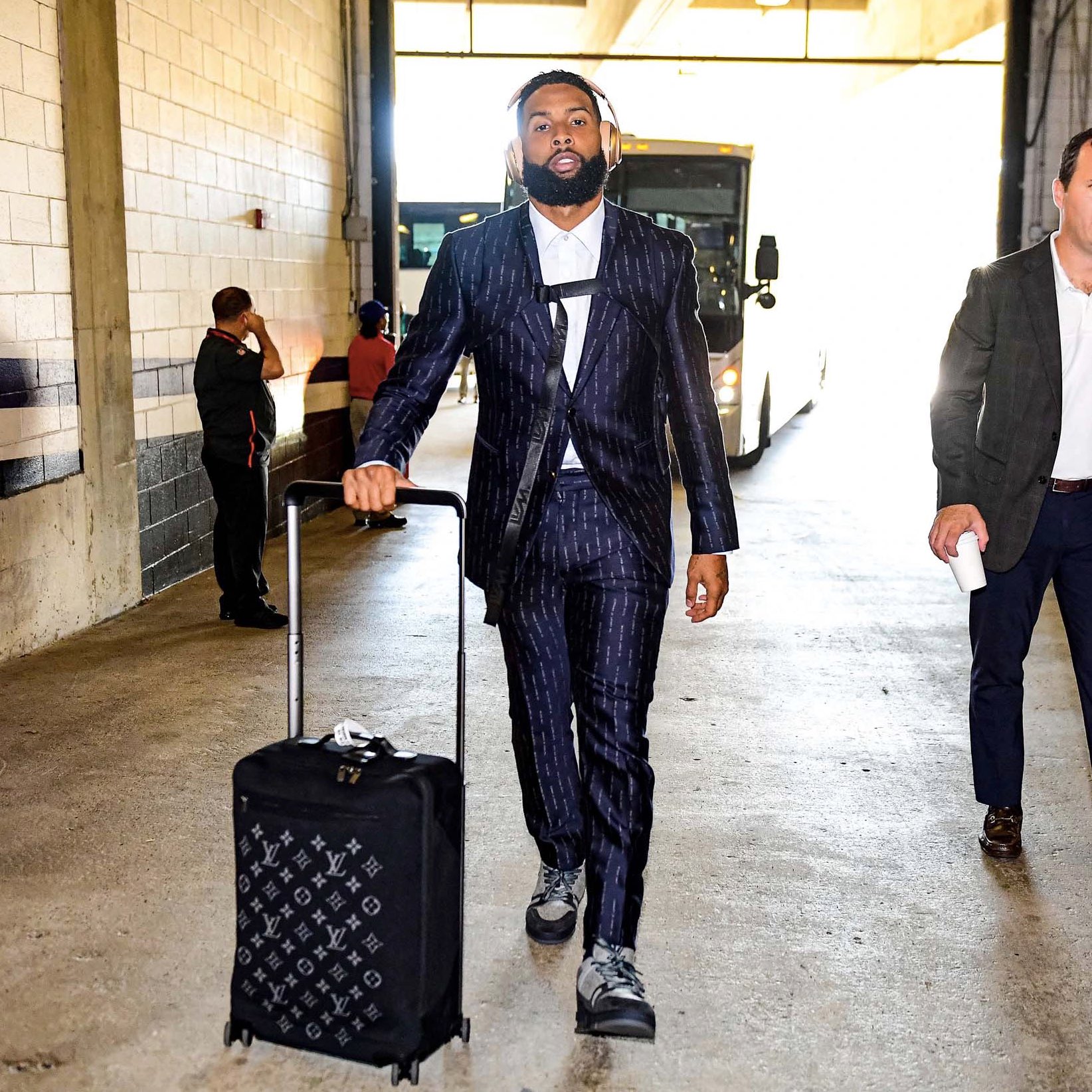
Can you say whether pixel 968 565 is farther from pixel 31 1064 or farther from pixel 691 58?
pixel 691 58

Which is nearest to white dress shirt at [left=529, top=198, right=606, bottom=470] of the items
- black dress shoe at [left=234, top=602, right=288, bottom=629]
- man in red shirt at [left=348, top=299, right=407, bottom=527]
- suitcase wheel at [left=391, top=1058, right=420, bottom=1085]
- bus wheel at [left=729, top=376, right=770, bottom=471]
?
suitcase wheel at [left=391, top=1058, right=420, bottom=1085]

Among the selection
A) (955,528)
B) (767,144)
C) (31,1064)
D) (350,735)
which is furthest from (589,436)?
(767,144)

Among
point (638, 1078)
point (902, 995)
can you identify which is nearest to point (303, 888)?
point (638, 1078)

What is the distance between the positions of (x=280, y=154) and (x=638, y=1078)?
818 centimetres

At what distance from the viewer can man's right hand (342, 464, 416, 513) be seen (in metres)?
2.59

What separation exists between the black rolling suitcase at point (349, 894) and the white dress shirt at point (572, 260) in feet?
1.50

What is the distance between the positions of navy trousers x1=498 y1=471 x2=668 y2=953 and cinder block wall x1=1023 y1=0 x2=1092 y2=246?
379 inches

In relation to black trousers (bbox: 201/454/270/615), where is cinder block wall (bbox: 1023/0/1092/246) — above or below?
above

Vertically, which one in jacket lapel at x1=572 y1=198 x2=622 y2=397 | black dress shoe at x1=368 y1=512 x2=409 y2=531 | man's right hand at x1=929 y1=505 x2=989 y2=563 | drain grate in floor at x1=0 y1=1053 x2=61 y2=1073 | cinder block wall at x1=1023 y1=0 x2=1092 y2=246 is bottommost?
black dress shoe at x1=368 y1=512 x2=409 y2=531

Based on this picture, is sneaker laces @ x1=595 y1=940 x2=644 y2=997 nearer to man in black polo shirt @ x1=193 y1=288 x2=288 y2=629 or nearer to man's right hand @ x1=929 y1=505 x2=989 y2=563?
man's right hand @ x1=929 y1=505 x2=989 y2=563

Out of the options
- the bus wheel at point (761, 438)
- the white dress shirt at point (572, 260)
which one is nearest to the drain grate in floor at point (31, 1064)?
the white dress shirt at point (572, 260)

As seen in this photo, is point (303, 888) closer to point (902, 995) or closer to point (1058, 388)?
point (902, 995)

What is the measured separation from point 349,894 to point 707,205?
440 inches

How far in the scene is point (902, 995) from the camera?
3.01 m
